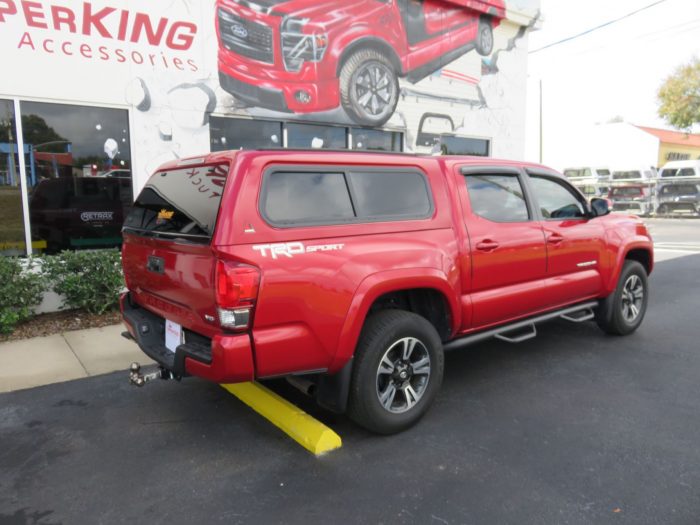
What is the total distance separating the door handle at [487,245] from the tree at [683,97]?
112ft

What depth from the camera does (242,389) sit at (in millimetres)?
4062

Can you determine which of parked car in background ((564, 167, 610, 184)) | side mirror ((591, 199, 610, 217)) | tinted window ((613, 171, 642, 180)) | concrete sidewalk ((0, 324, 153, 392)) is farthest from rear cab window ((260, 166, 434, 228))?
tinted window ((613, 171, 642, 180))

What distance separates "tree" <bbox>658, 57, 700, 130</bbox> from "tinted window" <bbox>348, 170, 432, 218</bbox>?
34.5 m

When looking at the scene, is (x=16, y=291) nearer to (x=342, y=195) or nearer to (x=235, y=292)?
(x=235, y=292)

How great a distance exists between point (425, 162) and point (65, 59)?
5.18m

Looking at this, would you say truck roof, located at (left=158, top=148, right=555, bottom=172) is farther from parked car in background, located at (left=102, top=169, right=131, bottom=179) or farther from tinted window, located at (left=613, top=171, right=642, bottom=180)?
tinted window, located at (left=613, top=171, right=642, bottom=180)

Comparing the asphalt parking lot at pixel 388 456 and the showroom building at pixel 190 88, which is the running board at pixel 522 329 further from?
the showroom building at pixel 190 88

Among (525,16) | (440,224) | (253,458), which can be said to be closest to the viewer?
(253,458)

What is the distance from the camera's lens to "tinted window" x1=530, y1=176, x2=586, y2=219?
479 centimetres

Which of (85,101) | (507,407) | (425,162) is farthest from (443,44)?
(507,407)

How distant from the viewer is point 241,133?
8.32 meters

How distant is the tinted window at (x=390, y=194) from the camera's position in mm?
3527

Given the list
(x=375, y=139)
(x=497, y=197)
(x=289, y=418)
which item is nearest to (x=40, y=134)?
(x=289, y=418)

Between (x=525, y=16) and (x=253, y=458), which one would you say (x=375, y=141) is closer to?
(x=525, y=16)
